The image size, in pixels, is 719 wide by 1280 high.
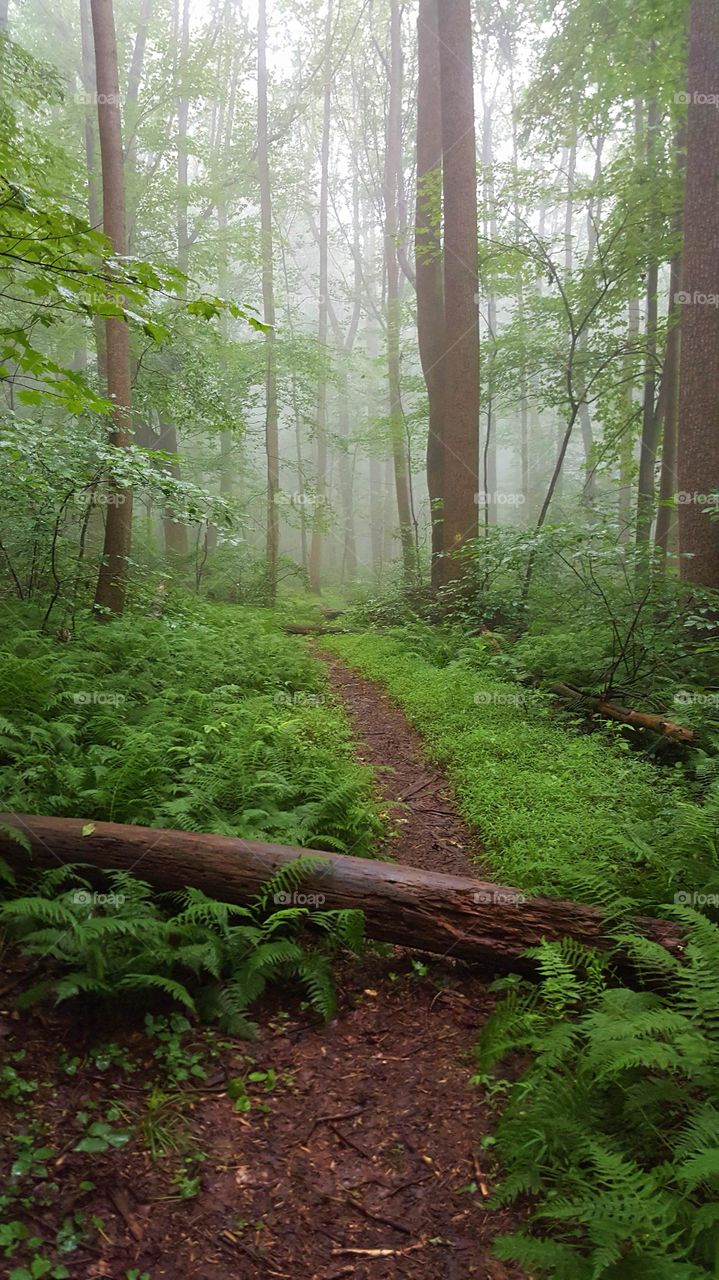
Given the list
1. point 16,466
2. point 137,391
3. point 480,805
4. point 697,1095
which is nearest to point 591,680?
point 480,805

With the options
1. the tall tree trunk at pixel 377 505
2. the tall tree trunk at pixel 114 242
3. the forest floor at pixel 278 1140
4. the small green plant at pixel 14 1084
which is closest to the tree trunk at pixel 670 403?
the tall tree trunk at pixel 114 242

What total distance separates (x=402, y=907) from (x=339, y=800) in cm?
116

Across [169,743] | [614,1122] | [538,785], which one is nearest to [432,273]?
[538,785]

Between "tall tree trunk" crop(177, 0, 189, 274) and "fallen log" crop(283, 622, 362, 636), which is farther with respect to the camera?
"tall tree trunk" crop(177, 0, 189, 274)

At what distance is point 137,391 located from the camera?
11672 mm

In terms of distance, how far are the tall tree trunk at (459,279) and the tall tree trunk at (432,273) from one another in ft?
3.89

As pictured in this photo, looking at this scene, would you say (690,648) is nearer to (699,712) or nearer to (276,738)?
(699,712)

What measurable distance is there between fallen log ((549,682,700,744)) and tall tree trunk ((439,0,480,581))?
4.32 metres

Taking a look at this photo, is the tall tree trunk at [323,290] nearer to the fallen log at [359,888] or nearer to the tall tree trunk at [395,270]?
the tall tree trunk at [395,270]

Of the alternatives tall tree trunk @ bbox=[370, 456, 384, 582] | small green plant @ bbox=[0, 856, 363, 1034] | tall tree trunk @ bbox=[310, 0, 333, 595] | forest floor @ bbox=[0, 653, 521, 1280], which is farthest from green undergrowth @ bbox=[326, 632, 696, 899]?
tall tree trunk @ bbox=[370, 456, 384, 582]

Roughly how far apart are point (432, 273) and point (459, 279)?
9.34ft

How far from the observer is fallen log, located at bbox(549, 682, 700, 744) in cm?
630

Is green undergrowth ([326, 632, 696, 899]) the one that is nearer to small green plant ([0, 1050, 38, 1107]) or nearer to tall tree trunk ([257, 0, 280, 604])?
small green plant ([0, 1050, 38, 1107])

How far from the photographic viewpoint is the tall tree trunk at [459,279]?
35.7ft
